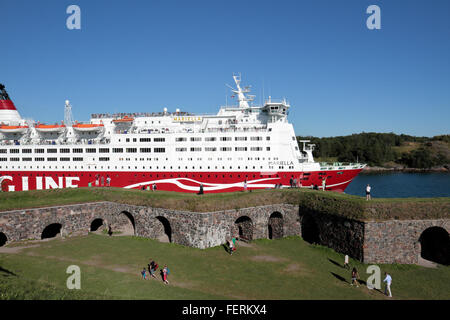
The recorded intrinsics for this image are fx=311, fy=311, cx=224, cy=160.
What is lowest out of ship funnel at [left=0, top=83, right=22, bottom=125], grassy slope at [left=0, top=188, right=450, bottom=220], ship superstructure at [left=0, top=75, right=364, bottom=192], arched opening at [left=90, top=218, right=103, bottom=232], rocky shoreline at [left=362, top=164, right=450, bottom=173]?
arched opening at [left=90, top=218, right=103, bottom=232]

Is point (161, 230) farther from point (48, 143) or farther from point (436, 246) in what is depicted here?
point (48, 143)

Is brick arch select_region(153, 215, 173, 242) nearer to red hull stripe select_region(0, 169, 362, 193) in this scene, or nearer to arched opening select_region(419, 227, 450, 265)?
red hull stripe select_region(0, 169, 362, 193)

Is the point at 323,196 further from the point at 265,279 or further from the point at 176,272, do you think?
the point at 176,272

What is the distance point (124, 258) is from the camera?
1961 cm

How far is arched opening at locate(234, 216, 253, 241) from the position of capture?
23.6 metres

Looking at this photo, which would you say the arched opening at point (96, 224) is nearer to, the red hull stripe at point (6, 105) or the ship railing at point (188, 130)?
the ship railing at point (188, 130)

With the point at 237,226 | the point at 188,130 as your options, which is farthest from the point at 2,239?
the point at 188,130

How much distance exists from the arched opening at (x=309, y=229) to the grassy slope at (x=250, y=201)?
1084mm

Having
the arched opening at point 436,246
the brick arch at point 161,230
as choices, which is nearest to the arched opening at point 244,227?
the brick arch at point 161,230

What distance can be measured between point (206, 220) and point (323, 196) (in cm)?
850

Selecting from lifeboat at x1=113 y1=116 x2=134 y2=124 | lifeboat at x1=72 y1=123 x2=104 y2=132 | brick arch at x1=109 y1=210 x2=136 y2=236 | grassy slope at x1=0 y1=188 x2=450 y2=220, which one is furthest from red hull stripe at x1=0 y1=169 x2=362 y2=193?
brick arch at x1=109 y1=210 x2=136 y2=236

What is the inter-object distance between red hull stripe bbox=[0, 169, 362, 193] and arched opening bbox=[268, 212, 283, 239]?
335 inches

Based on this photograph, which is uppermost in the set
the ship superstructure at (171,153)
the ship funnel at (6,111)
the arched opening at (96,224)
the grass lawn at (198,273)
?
the ship funnel at (6,111)

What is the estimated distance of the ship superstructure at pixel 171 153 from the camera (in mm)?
33781
